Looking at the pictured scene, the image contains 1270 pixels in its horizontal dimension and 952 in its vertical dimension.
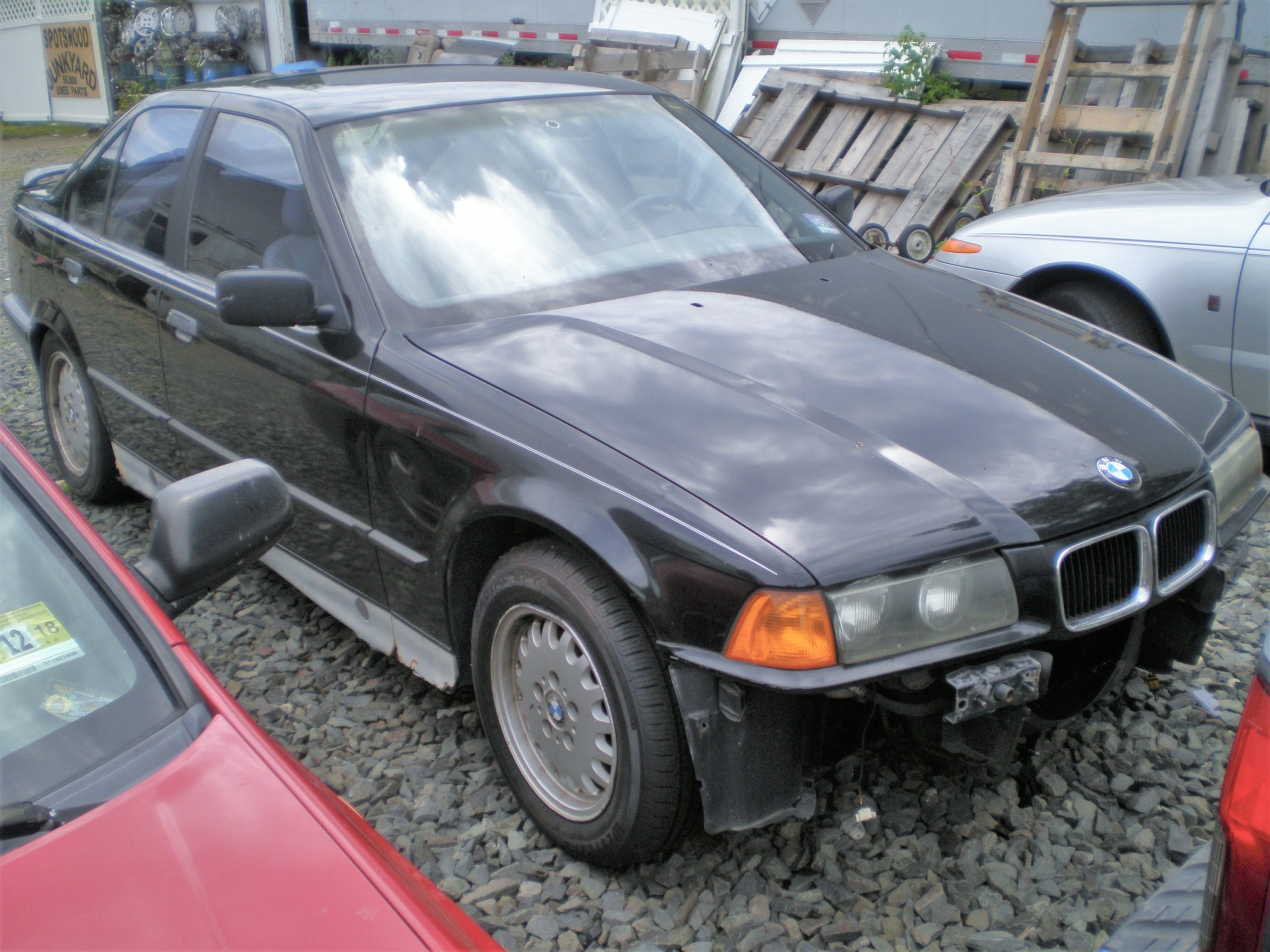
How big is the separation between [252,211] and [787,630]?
2.16 m

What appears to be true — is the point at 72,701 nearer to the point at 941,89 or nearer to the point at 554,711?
the point at 554,711

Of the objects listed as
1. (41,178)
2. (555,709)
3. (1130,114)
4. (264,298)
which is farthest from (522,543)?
(1130,114)

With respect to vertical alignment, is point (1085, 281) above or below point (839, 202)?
below

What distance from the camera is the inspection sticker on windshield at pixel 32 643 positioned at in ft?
4.87

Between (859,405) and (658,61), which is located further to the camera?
(658,61)

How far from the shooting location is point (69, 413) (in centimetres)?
452

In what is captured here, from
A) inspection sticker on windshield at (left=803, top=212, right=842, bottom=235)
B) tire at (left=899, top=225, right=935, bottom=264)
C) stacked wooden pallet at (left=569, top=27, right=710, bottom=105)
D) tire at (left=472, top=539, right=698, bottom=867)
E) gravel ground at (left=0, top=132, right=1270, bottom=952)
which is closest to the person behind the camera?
tire at (left=472, top=539, right=698, bottom=867)

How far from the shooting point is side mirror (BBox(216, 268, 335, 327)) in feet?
8.54

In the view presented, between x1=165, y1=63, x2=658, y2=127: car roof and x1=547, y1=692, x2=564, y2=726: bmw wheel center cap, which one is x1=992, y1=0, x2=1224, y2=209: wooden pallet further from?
x1=547, y1=692, x2=564, y2=726: bmw wheel center cap

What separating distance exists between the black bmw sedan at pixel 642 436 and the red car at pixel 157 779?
746mm

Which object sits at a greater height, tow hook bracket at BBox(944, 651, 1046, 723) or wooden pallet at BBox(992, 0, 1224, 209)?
wooden pallet at BBox(992, 0, 1224, 209)

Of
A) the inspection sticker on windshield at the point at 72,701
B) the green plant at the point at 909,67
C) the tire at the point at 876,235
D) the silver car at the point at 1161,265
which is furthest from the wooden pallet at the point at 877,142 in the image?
A: the inspection sticker on windshield at the point at 72,701

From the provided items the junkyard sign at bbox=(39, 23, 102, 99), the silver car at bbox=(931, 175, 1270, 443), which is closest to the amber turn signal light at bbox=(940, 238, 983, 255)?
the silver car at bbox=(931, 175, 1270, 443)

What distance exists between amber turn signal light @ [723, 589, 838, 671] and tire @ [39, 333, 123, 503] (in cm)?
325
